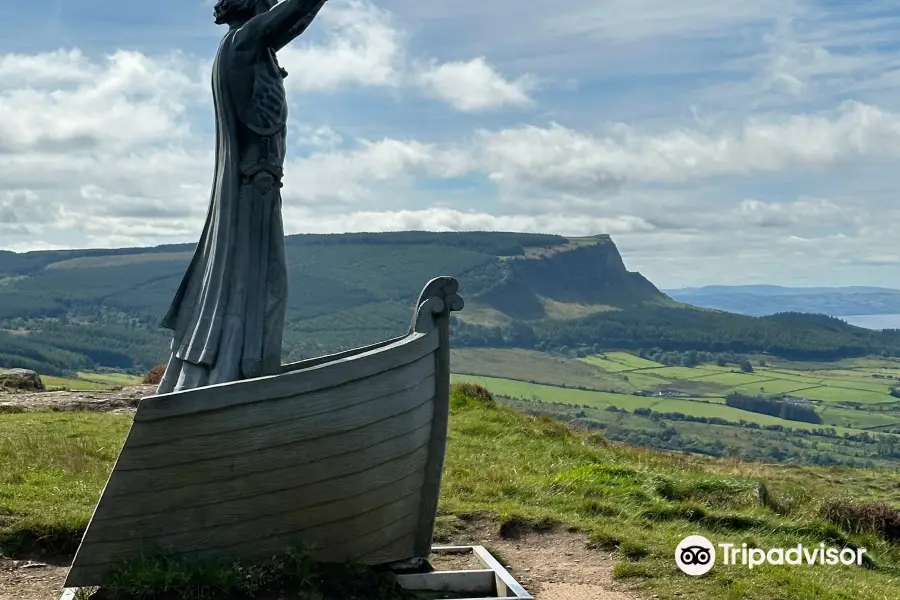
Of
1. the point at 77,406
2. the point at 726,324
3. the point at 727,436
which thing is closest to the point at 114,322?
the point at 726,324

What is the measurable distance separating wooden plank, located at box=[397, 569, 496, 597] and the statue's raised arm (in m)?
4.59

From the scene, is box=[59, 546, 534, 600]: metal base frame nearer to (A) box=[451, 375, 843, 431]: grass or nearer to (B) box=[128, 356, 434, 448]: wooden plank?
(B) box=[128, 356, 434, 448]: wooden plank

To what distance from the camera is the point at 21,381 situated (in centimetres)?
2369

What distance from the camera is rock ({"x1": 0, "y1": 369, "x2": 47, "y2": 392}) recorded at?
23.4 m

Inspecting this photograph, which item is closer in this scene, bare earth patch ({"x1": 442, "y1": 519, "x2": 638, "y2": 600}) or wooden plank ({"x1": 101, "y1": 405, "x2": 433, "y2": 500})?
wooden plank ({"x1": 101, "y1": 405, "x2": 433, "y2": 500})

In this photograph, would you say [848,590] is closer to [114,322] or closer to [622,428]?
[622,428]

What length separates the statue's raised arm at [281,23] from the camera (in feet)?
24.5

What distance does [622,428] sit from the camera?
7125 cm

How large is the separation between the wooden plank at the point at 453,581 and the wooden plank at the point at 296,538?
1.22 feet

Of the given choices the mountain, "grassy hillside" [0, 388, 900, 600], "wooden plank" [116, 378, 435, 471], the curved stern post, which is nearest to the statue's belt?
the curved stern post

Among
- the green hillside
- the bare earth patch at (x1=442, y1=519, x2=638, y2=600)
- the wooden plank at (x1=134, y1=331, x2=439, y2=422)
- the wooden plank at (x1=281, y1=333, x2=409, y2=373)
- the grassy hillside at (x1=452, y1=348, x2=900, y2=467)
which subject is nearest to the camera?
the wooden plank at (x1=134, y1=331, x2=439, y2=422)

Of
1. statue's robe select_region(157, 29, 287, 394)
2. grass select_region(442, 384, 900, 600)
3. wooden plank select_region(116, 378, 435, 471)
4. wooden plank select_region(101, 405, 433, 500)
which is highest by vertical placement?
statue's robe select_region(157, 29, 287, 394)

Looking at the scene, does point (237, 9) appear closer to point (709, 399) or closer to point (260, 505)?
point (260, 505)

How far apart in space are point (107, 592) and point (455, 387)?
586 inches
